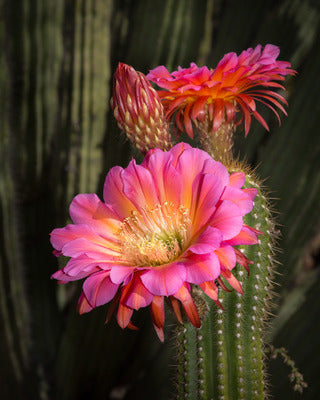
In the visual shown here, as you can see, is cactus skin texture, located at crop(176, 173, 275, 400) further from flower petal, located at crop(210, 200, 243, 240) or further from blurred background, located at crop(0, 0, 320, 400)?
blurred background, located at crop(0, 0, 320, 400)

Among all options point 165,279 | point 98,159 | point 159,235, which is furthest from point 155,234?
point 98,159

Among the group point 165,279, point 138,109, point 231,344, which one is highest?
point 138,109

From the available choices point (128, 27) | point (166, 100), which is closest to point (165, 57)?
point (128, 27)

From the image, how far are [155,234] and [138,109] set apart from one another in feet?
0.37

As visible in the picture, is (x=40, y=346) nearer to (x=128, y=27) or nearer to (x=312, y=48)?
(x=128, y=27)

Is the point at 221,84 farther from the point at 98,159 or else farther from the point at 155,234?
the point at 98,159

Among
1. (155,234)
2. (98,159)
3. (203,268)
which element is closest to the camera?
(203,268)

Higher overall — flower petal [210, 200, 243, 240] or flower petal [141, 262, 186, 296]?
flower petal [210, 200, 243, 240]

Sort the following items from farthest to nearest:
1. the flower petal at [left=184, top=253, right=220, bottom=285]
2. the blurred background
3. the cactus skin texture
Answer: the blurred background, the cactus skin texture, the flower petal at [left=184, top=253, right=220, bottom=285]

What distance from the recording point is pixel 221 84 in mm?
393

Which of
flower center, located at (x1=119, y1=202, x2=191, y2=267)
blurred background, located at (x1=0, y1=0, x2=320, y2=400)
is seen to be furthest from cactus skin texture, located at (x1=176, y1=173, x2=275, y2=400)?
blurred background, located at (x1=0, y1=0, x2=320, y2=400)

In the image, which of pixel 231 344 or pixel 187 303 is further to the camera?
pixel 231 344

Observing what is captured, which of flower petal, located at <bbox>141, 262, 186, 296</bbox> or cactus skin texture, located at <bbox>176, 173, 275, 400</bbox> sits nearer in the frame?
flower petal, located at <bbox>141, 262, 186, 296</bbox>

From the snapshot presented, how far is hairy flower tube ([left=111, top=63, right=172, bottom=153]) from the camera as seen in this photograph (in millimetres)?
375
